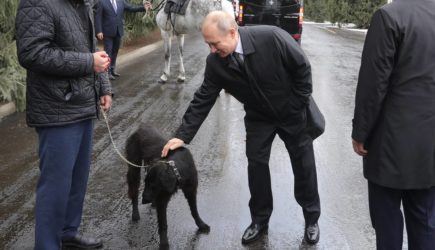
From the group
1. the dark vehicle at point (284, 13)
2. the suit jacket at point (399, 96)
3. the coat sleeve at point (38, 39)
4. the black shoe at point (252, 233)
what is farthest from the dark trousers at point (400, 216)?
the dark vehicle at point (284, 13)

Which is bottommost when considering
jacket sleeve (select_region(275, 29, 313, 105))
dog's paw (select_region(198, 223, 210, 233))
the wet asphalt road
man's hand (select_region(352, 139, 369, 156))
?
the wet asphalt road

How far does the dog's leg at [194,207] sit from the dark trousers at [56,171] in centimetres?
90

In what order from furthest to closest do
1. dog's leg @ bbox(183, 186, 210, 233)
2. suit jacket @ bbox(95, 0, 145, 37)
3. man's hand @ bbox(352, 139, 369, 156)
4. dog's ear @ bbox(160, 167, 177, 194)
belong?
suit jacket @ bbox(95, 0, 145, 37)
dog's leg @ bbox(183, 186, 210, 233)
dog's ear @ bbox(160, 167, 177, 194)
man's hand @ bbox(352, 139, 369, 156)

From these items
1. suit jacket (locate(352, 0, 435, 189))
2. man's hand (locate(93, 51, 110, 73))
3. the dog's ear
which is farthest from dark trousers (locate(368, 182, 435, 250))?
man's hand (locate(93, 51, 110, 73))

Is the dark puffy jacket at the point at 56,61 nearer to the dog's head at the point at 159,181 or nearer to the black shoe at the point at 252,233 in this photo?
the dog's head at the point at 159,181

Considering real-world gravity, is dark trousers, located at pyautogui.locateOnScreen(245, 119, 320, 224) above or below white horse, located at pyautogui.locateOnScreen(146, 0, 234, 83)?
below

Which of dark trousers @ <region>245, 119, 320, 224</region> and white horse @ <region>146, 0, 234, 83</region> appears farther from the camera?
white horse @ <region>146, 0, 234, 83</region>

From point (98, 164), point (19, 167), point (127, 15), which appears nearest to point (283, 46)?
point (98, 164)

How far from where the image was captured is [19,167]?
6.28 m

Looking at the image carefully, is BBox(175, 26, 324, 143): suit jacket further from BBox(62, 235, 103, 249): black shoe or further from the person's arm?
the person's arm

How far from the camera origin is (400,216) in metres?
3.53

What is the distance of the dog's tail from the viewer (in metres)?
4.70

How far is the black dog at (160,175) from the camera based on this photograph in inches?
156

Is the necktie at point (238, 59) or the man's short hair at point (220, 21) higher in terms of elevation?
the man's short hair at point (220, 21)
